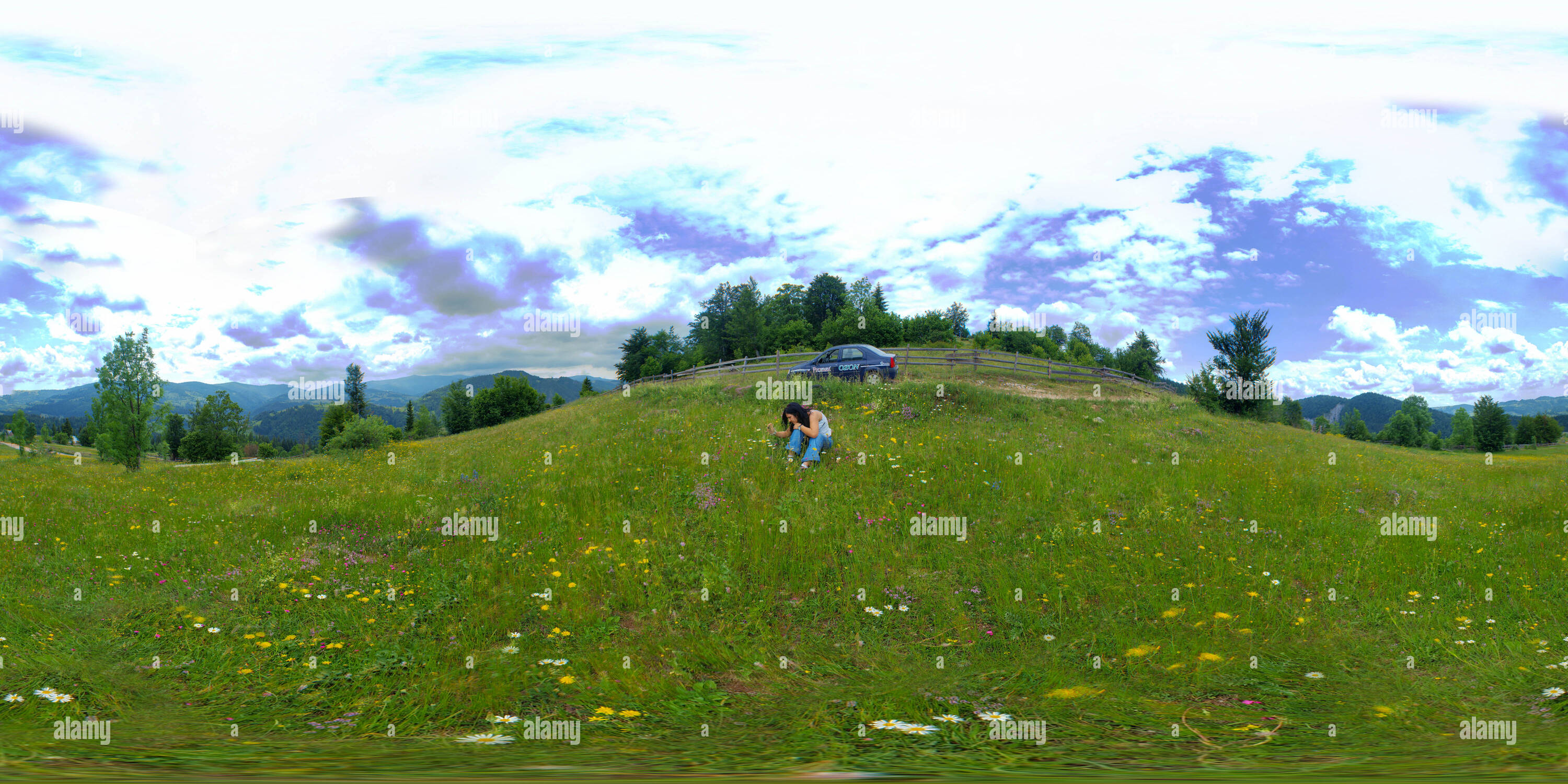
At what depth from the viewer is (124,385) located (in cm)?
2872

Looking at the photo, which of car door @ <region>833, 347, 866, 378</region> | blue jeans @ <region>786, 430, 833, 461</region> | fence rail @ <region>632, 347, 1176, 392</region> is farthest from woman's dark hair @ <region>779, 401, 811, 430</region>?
fence rail @ <region>632, 347, 1176, 392</region>

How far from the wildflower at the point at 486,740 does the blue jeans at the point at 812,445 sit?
34.9ft

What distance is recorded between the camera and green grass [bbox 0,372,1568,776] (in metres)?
5.08

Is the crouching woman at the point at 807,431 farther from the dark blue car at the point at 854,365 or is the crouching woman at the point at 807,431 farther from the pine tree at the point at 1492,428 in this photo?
the pine tree at the point at 1492,428

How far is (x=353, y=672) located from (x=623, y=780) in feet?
14.7

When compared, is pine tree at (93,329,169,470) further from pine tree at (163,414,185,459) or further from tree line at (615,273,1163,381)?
pine tree at (163,414,185,459)

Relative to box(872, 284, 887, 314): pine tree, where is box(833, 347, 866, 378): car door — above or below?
below

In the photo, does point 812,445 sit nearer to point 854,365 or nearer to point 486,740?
point 486,740

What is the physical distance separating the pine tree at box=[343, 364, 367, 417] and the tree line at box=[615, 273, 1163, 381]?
58.0 meters

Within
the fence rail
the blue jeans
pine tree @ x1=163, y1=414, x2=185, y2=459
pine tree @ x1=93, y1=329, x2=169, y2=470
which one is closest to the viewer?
the blue jeans

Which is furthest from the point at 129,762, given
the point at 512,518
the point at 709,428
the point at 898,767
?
the point at 709,428

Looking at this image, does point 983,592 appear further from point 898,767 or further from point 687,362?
point 687,362

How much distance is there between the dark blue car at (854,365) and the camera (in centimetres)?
2841

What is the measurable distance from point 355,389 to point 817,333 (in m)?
92.8
